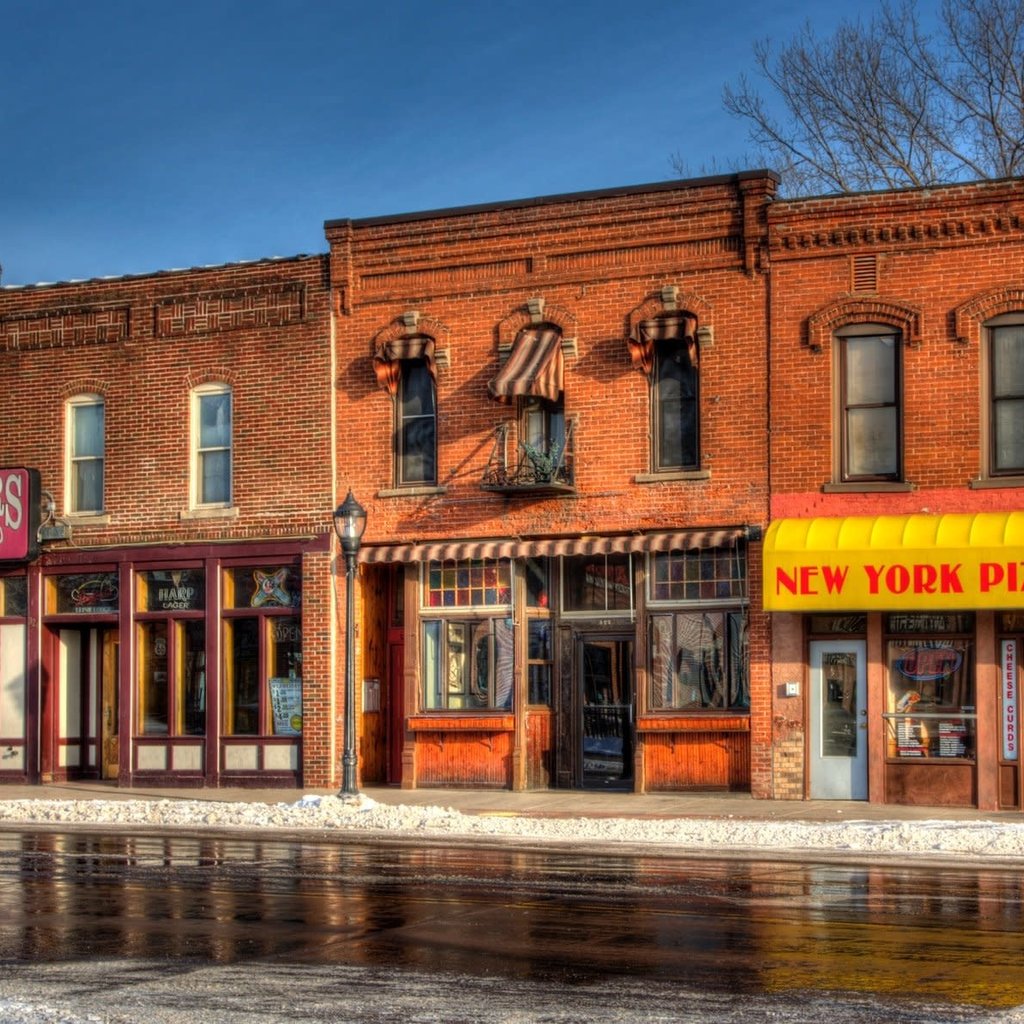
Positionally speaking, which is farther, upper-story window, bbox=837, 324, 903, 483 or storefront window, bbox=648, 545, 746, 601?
storefront window, bbox=648, 545, 746, 601

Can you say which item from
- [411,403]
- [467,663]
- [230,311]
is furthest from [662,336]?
[230,311]

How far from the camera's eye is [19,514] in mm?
27375

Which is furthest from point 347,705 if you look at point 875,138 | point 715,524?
point 875,138

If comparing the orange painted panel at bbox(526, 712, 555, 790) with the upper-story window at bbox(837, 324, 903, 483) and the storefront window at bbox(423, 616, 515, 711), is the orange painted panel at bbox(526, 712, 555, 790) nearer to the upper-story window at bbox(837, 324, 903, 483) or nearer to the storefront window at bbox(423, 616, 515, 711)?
the storefront window at bbox(423, 616, 515, 711)

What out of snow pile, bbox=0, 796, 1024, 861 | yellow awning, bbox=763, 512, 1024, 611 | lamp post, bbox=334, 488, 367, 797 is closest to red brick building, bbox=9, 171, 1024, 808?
yellow awning, bbox=763, 512, 1024, 611

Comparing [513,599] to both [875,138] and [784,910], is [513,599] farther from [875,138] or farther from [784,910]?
[875,138]

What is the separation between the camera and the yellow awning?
67.7 ft

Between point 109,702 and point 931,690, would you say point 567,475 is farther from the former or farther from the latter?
point 109,702

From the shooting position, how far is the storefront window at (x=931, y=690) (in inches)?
851

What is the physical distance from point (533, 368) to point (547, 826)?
7066 mm

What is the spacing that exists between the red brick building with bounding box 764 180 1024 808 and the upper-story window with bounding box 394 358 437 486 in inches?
204

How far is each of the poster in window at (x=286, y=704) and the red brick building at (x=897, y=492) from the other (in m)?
7.28

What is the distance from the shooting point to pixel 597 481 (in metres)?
23.8

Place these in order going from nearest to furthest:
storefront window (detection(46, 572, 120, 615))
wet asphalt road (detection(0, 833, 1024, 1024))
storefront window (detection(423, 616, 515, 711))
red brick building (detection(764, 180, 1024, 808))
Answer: wet asphalt road (detection(0, 833, 1024, 1024))
red brick building (detection(764, 180, 1024, 808))
storefront window (detection(423, 616, 515, 711))
storefront window (detection(46, 572, 120, 615))
